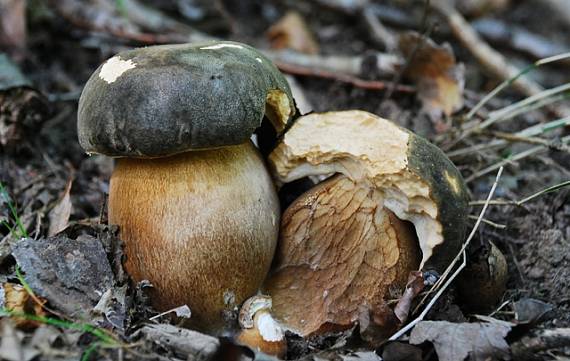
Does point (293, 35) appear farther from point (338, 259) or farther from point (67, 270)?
point (67, 270)

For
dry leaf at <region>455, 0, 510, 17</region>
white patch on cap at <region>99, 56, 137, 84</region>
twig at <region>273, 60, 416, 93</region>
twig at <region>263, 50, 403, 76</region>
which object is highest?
dry leaf at <region>455, 0, 510, 17</region>

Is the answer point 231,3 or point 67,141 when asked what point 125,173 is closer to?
point 67,141

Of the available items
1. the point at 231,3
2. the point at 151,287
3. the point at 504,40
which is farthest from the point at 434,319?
the point at 231,3

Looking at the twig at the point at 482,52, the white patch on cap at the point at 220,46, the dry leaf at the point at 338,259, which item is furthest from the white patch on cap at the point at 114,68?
the twig at the point at 482,52

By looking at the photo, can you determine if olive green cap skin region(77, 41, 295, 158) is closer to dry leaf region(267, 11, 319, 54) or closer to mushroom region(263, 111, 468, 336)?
mushroom region(263, 111, 468, 336)

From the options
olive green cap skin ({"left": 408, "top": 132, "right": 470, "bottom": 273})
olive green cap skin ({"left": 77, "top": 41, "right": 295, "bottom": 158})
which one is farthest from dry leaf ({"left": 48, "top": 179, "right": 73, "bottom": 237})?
olive green cap skin ({"left": 408, "top": 132, "right": 470, "bottom": 273})

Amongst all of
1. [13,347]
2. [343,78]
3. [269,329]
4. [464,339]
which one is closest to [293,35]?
[343,78]
